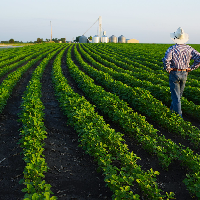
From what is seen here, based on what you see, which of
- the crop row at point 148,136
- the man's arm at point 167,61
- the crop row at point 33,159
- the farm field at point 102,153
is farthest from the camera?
the man's arm at point 167,61

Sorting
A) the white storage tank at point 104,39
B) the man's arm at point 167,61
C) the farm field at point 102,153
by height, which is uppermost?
the white storage tank at point 104,39

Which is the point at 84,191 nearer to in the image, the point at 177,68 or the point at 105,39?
the point at 177,68

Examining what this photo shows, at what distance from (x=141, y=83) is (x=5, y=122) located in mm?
6546

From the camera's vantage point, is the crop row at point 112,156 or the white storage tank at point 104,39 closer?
the crop row at point 112,156

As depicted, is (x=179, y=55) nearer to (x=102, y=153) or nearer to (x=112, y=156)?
(x=112, y=156)

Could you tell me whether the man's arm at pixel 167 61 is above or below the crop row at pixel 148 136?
above

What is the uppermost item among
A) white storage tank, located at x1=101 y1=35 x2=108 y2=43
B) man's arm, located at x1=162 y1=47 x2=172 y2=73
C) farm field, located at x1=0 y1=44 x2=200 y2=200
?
white storage tank, located at x1=101 y1=35 x2=108 y2=43

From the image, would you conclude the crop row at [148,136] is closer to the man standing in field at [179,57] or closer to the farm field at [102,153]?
the farm field at [102,153]

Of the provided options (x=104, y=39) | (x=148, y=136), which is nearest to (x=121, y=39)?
(x=104, y=39)

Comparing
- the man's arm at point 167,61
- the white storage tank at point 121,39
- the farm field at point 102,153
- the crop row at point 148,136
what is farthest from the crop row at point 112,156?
the white storage tank at point 121,39

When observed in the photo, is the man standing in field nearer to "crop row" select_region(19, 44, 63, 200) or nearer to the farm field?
the farm field

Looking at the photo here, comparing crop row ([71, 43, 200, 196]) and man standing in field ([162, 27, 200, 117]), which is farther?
man standing in field ([162, 27, 200, 117])

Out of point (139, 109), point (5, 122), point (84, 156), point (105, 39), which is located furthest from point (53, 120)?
point (105, 39)

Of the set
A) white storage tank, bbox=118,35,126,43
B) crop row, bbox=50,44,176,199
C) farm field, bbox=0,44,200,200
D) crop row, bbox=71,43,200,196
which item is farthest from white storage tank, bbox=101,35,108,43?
crop row, bbox=50,44,176,199
